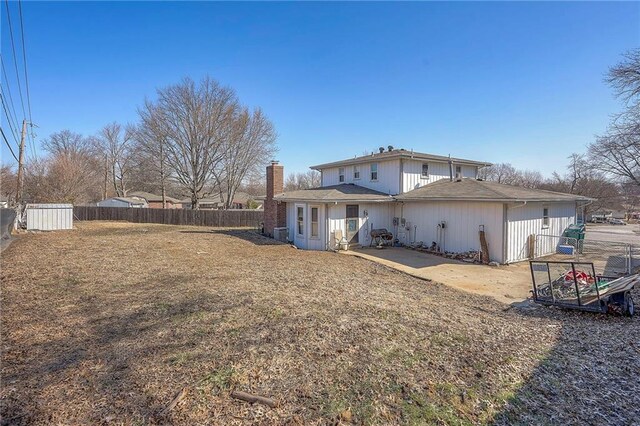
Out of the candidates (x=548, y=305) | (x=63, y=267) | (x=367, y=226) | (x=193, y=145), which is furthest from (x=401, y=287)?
(x=193, y=145)

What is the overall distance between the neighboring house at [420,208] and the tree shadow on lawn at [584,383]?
22.7 ft

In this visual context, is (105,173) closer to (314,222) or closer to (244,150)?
(244,150)

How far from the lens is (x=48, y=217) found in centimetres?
2105

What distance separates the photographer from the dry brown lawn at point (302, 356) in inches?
126

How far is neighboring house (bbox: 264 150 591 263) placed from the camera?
40.2 ft

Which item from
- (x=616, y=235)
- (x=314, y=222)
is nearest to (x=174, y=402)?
(x=314, y=222)

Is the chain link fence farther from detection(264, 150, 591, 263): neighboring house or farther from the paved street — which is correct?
the paved street

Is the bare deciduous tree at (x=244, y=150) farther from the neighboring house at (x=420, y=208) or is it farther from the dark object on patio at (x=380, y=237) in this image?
the dark object on patio at (x=380, y=237)

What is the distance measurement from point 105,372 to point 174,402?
1.14 m

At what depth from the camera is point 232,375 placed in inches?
146

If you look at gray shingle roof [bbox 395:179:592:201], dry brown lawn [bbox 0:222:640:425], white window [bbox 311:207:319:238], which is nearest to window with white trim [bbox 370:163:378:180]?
gray shingle roof [bbox 395:179:592:201]

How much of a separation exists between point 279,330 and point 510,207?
10291 millimetres

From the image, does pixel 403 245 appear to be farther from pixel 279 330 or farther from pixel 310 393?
pixel 310 393

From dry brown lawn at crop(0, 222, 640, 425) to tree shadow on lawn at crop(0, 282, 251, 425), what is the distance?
0.02m
